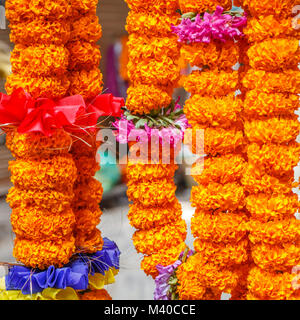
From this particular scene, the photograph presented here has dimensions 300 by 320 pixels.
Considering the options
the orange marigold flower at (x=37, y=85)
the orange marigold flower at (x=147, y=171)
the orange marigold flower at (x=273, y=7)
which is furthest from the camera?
the orange marigold flower at (x=147, y=171)

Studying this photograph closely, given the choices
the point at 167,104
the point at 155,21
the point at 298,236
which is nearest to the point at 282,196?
the point at 298,236

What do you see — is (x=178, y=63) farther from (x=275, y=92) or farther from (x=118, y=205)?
(x=118, y=205)

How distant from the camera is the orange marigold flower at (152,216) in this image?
1.28 metres

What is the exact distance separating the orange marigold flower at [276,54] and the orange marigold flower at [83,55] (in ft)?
1.46

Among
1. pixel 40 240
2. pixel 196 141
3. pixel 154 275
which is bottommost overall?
pixel 154 275

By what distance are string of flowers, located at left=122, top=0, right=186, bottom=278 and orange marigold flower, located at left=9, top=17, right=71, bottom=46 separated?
0.19 meters

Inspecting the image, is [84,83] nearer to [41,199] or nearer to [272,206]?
[41,199]

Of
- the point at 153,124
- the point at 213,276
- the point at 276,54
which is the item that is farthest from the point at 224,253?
the point at 276,54

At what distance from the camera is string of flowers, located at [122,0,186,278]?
1.23 m

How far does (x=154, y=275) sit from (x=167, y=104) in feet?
1.52

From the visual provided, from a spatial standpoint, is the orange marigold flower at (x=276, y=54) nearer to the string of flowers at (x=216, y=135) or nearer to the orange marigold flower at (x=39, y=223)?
the string of flowers at (x=216, y=135)

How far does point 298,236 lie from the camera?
112 cm

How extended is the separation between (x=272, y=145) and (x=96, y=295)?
0.64m

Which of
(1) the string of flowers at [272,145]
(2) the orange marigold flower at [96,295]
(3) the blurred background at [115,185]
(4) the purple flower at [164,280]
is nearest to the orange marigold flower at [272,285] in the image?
(1) the string of flowers at [272,145]
